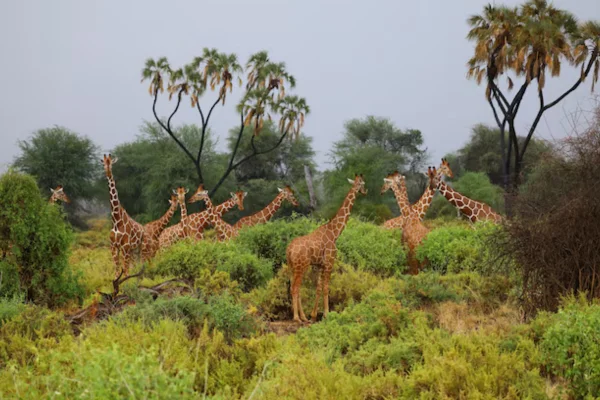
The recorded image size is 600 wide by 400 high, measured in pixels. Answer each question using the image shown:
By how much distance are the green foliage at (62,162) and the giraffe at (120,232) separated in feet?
74.7

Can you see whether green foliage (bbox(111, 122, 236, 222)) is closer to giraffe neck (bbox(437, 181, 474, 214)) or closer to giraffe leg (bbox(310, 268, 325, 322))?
giraffe neck (bbox(437, 181, 474, 214))

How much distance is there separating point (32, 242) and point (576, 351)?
809cm

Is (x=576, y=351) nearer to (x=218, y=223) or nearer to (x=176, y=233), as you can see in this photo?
(x=218, y=223)

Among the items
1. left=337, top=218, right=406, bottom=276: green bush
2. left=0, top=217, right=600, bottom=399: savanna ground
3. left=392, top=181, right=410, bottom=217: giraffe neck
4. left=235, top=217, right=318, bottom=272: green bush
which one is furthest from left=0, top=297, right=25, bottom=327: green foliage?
left=392, top=181, right=410, bottom=217: giraffe neck

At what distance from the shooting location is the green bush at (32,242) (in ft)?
33.0

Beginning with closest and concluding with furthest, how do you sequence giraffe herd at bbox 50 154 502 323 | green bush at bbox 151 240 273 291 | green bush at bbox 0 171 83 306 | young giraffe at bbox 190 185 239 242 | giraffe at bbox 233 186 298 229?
green bush at bbox 0 171 83 306
giraffe herd at bbox 50 154 502 323
green bush at bbox 151 240 273 291
young giraffe at bbox 190 185 239 242
giraffe at bbox 233 186 298 229

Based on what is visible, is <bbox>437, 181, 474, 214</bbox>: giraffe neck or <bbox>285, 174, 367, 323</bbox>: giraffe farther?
<bbox>437, 181, 474, 214</bbox>: giraffe neck

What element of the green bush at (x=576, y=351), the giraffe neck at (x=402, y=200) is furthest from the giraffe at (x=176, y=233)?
the green bush at (x=576, y=351)

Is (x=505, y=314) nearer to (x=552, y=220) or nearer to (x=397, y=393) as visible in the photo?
(x=552, y=220)

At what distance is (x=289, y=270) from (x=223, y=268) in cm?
210

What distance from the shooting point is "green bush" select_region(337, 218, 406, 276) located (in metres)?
14.0

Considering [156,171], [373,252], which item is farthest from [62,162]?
[373,252]

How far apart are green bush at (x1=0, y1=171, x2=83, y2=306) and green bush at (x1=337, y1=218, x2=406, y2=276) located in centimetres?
583

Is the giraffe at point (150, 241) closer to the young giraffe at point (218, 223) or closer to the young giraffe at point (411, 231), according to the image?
the young giraffe at point (218, 223)
